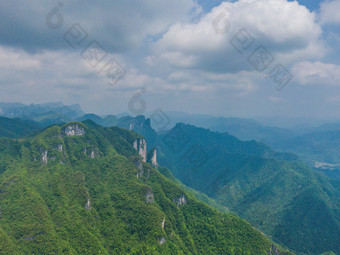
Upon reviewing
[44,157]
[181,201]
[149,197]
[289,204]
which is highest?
[289,204]

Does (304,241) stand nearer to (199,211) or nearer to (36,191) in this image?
(199,211)

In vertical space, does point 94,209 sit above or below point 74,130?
below

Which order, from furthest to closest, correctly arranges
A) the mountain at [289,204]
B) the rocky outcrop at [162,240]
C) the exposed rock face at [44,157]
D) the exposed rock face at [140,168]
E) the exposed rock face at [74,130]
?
the mountain at [289,204]
the exposed rock face at [74,130]
the exposed rock face at [140,168]
the exposed rock face at [44,157]
the rocky outcrop at [162,240]

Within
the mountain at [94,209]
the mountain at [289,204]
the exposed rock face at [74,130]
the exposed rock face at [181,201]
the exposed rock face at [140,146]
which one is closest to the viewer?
the mountain at [94,209]

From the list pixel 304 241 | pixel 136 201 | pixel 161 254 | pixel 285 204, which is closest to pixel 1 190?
pixel 136 201

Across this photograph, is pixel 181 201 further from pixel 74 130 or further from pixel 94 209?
pixel 74 130

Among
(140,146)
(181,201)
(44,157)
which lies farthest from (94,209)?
A: (140,146)

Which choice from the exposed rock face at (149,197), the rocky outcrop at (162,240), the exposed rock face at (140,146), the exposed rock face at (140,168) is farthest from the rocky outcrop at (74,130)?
the rocky outcrop at (162,240)

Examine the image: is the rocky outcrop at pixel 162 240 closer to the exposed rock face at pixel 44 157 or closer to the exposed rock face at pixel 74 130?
the exposed rock face at pixel 44 157

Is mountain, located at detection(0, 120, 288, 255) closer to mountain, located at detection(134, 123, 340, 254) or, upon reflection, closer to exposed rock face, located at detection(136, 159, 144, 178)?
exposed rock face, located at detection(136, 159, 144, 178)

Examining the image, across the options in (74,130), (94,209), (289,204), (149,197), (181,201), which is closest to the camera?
(94,209)
